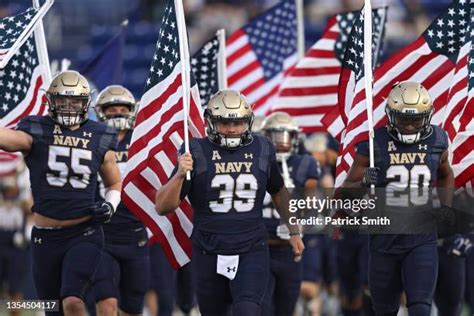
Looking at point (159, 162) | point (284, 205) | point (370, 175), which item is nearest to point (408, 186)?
point (370, 175)

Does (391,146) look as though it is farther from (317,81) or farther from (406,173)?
(317,81)

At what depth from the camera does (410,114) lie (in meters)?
A: 8.77

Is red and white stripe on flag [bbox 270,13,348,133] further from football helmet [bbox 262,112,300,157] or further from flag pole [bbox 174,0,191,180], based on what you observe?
flag pole [bbox 174,0,191,180]

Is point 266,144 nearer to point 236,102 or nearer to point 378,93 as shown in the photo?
point 236,102

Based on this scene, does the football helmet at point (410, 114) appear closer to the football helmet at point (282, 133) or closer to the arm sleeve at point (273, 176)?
the arm sleeve at point (273, 176)

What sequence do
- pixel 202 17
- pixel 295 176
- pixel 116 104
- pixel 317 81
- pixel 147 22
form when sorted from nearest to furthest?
pixel 116 104, pixel 295 176, pixel 317 81, pixel 202 17, pixel 147 22

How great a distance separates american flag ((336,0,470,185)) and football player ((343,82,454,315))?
1.15 meters

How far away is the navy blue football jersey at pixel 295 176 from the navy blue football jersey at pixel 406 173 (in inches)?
Result: 60.6

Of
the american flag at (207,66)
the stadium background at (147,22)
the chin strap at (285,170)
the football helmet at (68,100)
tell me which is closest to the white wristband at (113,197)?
the football helmet at (68,100)

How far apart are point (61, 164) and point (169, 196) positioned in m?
0.91

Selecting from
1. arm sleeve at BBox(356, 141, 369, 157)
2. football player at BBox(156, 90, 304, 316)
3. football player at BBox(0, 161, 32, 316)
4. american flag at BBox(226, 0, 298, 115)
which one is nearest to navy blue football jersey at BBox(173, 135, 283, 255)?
football player at BBox(156, 90, 304, 316)

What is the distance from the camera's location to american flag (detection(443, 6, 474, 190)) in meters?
9.43

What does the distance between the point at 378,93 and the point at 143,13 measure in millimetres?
11024

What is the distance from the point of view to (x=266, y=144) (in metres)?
8.90
